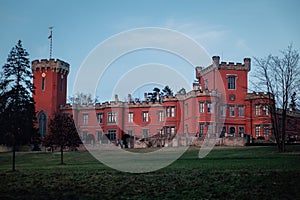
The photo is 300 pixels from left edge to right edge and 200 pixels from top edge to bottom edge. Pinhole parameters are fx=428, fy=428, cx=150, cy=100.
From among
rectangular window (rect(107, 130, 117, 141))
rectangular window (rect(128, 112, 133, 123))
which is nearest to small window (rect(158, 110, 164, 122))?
rectangular window (rect(128, 112, 133, 123))

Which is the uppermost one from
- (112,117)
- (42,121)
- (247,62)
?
(247,62)

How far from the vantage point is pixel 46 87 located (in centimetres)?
6406

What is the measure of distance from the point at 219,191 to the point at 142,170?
652 centimetres

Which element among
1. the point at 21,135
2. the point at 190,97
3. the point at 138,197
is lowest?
the point at 138,197

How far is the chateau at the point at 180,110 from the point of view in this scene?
52344 mm

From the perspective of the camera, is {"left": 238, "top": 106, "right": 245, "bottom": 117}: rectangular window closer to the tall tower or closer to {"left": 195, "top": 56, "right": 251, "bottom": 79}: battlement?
{"left": 195, "top": 56, "right": 251, "bottom": 79}: battlement

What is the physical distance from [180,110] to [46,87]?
20917 mm

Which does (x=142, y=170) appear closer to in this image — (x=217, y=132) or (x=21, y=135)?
(x=21, y=135)

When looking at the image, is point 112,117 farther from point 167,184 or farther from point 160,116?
point 167,184

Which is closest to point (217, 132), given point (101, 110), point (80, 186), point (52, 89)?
point (101, 110)

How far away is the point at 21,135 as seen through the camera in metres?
30.1

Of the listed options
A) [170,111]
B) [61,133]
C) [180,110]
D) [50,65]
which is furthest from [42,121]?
[61,133]

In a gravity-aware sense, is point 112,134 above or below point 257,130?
below

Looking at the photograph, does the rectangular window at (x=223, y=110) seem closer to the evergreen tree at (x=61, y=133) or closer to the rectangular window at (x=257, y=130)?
the rectangular window at (x=257, y=130)
